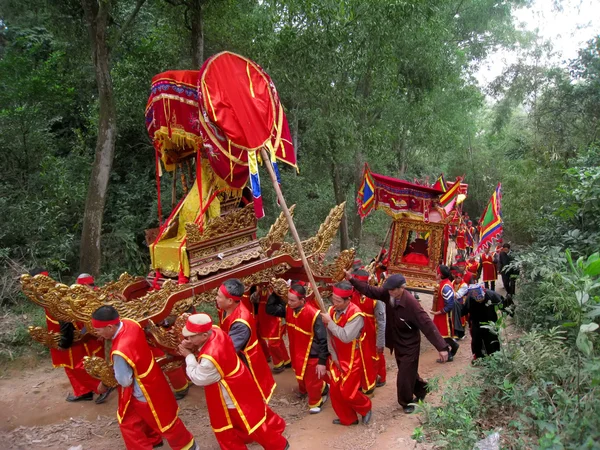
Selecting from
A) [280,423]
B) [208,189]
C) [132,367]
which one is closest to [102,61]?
[208,189]

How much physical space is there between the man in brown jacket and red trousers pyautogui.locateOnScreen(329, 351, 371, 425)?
1.49ft

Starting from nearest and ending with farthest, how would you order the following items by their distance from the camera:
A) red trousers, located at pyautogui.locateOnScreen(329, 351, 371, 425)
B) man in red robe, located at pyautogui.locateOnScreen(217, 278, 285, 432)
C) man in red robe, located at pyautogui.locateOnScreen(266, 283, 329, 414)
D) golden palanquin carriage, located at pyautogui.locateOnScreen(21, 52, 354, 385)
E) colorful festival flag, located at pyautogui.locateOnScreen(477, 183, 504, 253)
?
1. man in red robe, located at pyautogui.locateOnScreen(217, 278, 285, 432)
2. golden palanquin carriage, located at pyautogui.locateOnScreen(21, 52, 354, 385)
3. red trousers, located at pyautogui.locateOnScreen(329, 351, 371, 425)
4. man in red robe, located at pyautogui.locateOnScreen(266, 283, 329, 414)
5. colorful festival flag, located at pyautogui.locateOnScreen(477, 183, 504, 253)

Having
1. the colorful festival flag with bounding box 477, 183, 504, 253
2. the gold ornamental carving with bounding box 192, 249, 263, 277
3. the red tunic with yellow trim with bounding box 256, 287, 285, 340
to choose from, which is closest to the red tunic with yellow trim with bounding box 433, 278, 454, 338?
the red tunic with yellow trim with bounding box 256, 287, 285, 340

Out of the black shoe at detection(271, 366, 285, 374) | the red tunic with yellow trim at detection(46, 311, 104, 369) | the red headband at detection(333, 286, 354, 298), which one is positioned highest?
the red headband at detection(333, 286, 354, 298)

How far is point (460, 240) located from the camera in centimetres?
1276

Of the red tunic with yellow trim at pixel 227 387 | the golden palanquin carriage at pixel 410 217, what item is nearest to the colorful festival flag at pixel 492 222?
the golden palanquin carriage at pixel 410 217

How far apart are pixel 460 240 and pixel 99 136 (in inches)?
Answer: 393

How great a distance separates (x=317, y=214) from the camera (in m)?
14.8

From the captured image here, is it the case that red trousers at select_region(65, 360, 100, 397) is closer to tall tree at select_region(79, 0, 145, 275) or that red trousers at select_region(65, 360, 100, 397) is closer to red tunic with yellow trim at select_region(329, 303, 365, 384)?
red tunic with yellow trim at select_region(329, 303, 365, 384)

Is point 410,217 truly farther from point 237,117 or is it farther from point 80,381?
point 80,381

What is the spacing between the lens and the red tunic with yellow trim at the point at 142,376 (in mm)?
3510

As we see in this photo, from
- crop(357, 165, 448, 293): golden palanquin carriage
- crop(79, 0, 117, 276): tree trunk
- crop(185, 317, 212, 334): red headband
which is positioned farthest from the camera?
crop(79, 0, 117, 276): tree trunk

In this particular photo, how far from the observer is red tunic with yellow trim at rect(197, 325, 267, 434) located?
3.37 m

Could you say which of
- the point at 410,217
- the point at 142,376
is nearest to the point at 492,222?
the point at 410,217
